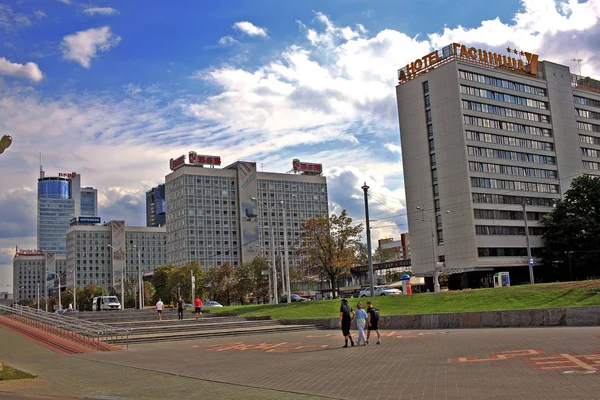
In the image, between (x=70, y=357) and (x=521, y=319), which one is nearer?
(x=70, y=357)

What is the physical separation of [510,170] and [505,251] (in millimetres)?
12709

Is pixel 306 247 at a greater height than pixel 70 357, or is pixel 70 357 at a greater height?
pixel 306 247

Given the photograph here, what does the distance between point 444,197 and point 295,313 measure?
54445mm

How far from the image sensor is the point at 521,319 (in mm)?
25094

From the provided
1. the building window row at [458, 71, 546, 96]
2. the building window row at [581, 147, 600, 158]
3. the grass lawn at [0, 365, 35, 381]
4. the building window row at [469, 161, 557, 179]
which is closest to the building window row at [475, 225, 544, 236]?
the building window row at [469, 161, 557, 179]

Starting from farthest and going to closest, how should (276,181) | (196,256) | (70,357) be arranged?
(276,181)
(196,256)
(70,357)

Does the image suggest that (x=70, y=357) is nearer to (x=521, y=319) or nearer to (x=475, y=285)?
(x=521, y=319)

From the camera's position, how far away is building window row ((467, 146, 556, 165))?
86.6 meters

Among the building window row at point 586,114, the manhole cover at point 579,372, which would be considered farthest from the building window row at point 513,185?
the manhole cover at point 579,372

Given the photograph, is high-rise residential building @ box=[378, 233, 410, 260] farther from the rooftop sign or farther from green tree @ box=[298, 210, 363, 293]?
green tree @ box=[298, 210, 363, 293]

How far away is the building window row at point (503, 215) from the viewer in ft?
278

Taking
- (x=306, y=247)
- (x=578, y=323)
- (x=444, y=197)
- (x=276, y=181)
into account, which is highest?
(x=276, y=181)

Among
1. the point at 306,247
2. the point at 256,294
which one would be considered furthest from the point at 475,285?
the point at 306,247

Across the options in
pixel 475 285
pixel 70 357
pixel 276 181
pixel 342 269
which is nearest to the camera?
pixel 70 357
